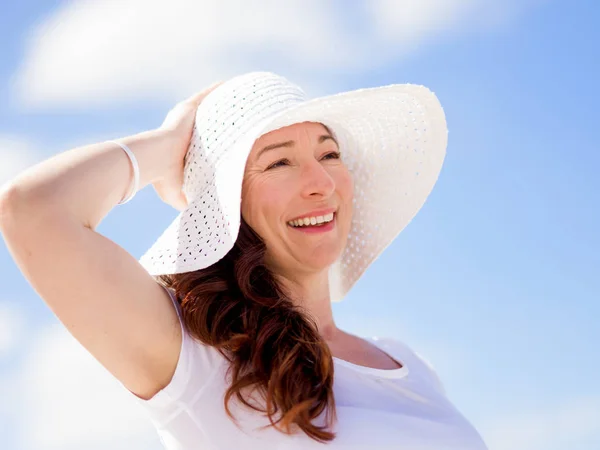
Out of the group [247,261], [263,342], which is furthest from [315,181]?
[263,342]

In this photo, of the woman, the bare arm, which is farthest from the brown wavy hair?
the bare arm

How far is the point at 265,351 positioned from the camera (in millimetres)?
2807

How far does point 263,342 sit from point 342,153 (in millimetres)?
1287

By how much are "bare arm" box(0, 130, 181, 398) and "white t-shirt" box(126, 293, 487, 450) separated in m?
0.07

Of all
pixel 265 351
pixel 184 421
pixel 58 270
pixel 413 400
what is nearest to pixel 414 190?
pixel 413 400

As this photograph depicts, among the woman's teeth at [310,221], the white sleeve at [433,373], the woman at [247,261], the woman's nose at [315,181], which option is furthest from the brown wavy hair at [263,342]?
the white sleeve at [433,373]

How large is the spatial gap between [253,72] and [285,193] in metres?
0.60

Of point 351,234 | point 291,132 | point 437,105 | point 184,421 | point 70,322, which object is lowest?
point 184,421

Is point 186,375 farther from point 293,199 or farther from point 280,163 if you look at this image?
point 280,163

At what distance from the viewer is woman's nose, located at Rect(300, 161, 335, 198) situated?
314 centimetres

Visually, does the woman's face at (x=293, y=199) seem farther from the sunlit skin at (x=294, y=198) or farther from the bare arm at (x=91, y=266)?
the bare arm at (x=91, y=266)

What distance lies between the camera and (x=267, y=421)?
8.82ft

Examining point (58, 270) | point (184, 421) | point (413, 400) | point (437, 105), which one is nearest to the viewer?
point (58, 270)

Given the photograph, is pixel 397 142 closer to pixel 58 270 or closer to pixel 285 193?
pixel 285 193
